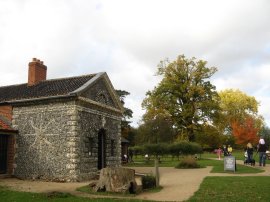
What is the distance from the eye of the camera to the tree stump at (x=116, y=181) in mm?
14367

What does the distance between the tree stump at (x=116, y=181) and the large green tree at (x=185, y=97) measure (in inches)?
1068

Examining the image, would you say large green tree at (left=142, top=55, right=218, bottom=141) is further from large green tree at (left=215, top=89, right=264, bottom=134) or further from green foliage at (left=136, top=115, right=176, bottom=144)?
large green tree at (left=215, top=89, right=264, bottom=134)

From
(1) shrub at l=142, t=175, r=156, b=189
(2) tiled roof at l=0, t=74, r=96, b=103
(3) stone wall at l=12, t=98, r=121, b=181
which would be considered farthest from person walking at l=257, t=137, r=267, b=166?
(2) tiled roof at l=0, t=74, r=96, b=103

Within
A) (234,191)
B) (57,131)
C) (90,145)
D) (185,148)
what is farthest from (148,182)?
(185,148)

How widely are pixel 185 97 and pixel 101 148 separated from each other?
22081 mm

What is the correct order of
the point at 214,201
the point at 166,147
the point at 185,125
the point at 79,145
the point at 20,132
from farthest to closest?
1. the point at 185,125
2. the point at 166,147
3. the point at 20,132
4. the point at 79,145
5. the point at 214,201

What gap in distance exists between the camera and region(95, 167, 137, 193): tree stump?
47.1ft

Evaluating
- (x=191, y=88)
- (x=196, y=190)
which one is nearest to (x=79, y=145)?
(x=196, y=190)

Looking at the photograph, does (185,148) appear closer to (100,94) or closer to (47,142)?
(100,94)

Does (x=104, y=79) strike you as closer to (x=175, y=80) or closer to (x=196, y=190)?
(x=196, y=190)

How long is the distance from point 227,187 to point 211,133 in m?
29.1

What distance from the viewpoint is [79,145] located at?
1941cm

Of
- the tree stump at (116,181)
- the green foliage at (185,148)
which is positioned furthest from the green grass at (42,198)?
the green foliage at (185,148)

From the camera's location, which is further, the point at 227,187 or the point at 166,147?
the point at 166,147
